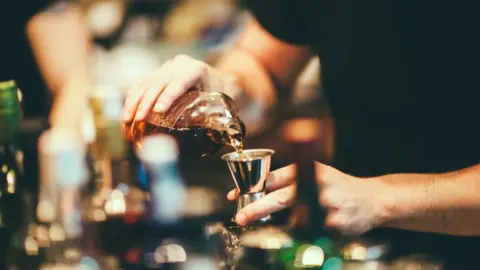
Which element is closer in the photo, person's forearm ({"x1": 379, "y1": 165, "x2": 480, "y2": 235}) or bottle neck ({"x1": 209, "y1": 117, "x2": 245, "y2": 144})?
bottle neck ({"x1": 209, "y1": 117, "x2": 245, "y2": 144})

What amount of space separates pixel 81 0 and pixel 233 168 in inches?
68.2

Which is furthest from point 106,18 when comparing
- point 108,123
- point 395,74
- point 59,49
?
point 395,74

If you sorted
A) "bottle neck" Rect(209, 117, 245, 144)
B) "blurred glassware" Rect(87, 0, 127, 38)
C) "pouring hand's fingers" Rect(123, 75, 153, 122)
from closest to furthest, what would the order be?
"bottle neck" Rect(209, 117, 245, 144) → "pouring hand's fingers" Rect(123, 75, 153, 122) → "blurred glassware" Rect(87, 0, 127, 38)

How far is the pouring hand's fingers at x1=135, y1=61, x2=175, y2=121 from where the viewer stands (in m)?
1.06

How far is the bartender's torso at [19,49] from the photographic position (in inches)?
66.8

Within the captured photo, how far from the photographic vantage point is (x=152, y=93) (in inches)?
42.6

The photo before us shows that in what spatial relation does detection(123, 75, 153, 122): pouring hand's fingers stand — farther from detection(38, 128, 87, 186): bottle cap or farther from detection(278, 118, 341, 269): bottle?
detection(278, 118, 341, 269): bottle

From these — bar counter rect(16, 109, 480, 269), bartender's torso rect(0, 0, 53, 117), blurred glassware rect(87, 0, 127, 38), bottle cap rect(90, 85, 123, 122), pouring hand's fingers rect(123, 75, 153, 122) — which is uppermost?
blurred glassware rect(87, 0, 127, 38)

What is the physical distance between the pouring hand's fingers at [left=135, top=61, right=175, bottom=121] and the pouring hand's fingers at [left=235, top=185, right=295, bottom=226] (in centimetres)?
29

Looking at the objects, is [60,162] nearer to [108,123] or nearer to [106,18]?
[108,123]

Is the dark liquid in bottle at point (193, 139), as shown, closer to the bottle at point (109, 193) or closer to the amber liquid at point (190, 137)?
the amber liquid at point (190, 137)

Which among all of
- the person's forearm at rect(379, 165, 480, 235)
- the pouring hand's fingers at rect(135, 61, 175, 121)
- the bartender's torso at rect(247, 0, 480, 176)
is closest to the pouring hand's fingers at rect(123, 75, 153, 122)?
the pouring hand's fingers at rect(135, 61, 175, 121)

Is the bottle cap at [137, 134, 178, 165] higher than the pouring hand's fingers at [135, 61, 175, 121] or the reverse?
the reverse

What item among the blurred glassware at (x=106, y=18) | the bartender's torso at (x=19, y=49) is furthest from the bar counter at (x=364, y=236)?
the blurred glassware at (x=106, y=18)
